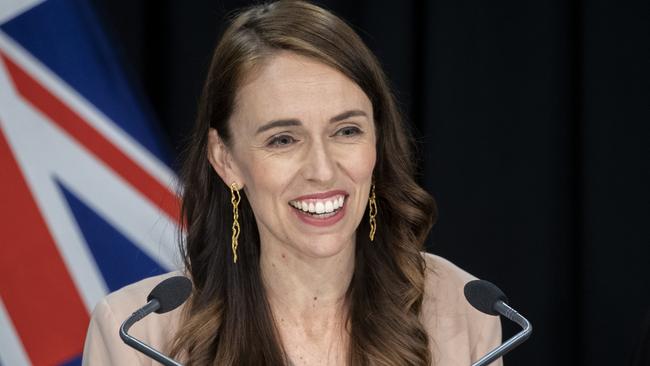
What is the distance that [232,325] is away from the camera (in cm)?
218

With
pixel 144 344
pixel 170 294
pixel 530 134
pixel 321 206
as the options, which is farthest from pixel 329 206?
pixel 530 134

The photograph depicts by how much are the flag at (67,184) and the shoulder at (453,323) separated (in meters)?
0.64

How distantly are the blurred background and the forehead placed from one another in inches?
26.7

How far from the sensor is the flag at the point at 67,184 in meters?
2.58

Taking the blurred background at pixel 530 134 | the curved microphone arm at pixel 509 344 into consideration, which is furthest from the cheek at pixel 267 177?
the blurred background at pixel 530 134

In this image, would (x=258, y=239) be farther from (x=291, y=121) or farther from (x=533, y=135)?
(x=533, y=135)

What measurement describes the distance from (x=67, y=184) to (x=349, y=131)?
0.86 m

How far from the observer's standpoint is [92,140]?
2.65m

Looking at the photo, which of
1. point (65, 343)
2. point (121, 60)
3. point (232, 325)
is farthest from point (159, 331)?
point (121, 60)

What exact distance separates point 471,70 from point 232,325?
36.8 inches

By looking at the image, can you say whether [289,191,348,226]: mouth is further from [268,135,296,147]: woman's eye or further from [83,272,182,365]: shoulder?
[83,272,182,365]: shoulder

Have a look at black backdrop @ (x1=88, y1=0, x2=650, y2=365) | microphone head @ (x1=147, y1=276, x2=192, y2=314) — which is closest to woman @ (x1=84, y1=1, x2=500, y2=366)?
microphone head @ (x1=147, y1=276, x2=192, y2=314)

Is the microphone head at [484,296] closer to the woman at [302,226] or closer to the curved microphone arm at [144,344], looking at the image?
the woman at [302,226]

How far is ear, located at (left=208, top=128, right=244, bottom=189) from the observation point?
2.17 metres
